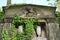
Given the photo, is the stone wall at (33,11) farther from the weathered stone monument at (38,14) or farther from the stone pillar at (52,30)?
the stone pillar at (52,30)

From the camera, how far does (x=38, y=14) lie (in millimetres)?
8266

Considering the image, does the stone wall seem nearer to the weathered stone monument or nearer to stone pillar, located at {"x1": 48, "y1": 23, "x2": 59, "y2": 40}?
the weathered stone monument

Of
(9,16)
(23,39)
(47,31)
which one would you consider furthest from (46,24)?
(23,39)

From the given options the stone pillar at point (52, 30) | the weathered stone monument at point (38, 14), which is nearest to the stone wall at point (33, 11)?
the weathered stone monument at point (38, 14)

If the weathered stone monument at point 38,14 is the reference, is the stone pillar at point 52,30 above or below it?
below

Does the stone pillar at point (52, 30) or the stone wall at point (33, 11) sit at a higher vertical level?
the stone wall at point (33, 11)

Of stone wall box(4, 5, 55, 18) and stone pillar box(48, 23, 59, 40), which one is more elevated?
stone wall box(4, 5, 55, 18)

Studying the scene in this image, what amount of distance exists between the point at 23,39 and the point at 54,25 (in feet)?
10.4

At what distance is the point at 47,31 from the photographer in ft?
27.2

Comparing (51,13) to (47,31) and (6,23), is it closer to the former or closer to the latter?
(47,31)

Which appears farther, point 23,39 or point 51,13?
point 51,13

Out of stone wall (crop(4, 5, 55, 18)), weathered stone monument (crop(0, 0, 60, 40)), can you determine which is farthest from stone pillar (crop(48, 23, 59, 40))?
stone wall (crop(4, 5, 55, 18))

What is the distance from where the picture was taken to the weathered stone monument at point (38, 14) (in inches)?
322

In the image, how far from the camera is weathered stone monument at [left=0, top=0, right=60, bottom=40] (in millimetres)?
8180
